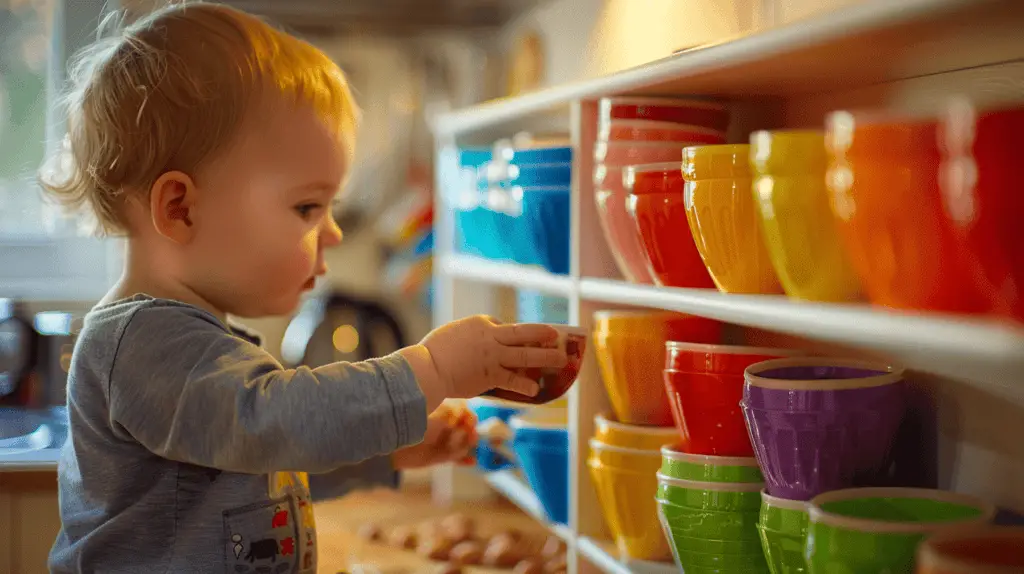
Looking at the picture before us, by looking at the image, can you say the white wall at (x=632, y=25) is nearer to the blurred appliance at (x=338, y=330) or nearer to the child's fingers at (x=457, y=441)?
the child's fingers at (x=457, y=441)

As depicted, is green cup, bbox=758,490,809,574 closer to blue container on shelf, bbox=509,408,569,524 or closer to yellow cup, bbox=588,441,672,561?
yellow cup, bbox=588,441,672,561

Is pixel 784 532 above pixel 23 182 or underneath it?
underneath

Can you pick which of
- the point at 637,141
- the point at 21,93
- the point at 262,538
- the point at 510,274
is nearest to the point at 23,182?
the point at 21,93

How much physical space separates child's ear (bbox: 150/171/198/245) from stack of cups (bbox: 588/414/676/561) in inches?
21.1

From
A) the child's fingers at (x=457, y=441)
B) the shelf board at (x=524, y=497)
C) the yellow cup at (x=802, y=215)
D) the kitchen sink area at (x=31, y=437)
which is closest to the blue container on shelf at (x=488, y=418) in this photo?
the shelf board at (x=524, y=497)

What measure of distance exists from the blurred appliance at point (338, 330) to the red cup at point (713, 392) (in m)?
1.64

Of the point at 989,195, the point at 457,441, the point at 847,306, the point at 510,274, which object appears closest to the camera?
the point at 989,195

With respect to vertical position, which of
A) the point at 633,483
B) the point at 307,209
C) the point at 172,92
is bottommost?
the point at 633,483

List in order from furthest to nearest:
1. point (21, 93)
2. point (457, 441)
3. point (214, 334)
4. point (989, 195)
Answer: point (21, 93)
point (457, 441)
point (214, 334)
point (989, 195)

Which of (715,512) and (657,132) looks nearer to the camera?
(715,512)

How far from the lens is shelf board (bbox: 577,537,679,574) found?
4.01 feet

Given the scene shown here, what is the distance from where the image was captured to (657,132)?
119cm

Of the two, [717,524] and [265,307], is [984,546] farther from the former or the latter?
[265,307]

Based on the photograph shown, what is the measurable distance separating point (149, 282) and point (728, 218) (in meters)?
0.60
